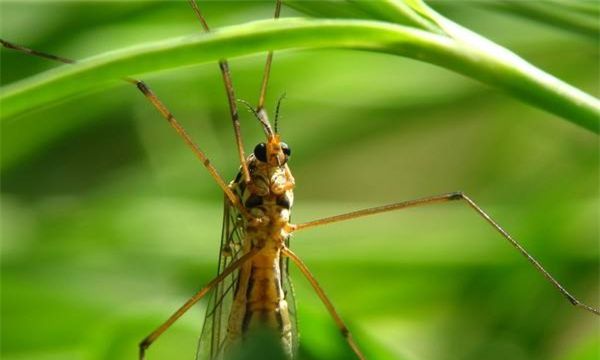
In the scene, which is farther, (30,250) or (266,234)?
(30,250)

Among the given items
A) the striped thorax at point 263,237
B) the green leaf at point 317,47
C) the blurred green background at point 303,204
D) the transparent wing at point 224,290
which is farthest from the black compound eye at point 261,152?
the green leaf at point 317,47

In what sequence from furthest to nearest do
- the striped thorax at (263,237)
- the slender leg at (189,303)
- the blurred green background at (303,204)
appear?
the blurred green background at (303,204), the striped thorax at (263,237), the slender leg at (189,303)

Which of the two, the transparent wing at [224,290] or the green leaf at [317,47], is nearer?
the green leaf at [317,47]

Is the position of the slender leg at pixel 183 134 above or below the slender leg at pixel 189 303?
above

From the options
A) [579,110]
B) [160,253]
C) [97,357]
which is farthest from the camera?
[160,253]

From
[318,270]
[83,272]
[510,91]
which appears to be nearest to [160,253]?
[83,272]

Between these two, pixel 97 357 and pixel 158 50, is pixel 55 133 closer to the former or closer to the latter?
pixel 97 357

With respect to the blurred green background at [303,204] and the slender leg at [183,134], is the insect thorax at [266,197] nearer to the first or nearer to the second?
the slender leg at [183,134]
